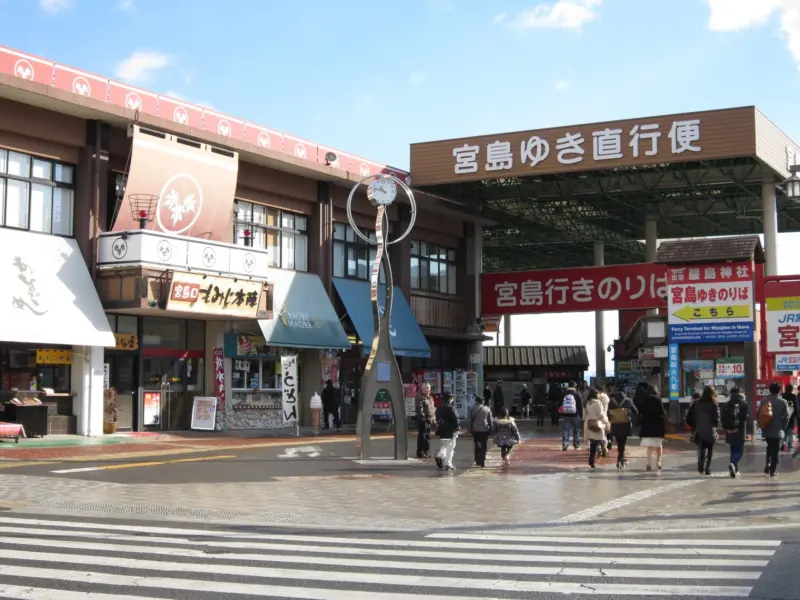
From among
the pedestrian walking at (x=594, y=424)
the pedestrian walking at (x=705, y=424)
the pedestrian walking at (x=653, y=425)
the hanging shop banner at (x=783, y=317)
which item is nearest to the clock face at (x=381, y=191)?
the pedestrian walking at (x=594, y=424)

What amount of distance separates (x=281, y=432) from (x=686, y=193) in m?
21.8

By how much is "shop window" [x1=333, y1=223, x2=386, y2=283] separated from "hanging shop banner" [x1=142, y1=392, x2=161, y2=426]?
1008 centimetres

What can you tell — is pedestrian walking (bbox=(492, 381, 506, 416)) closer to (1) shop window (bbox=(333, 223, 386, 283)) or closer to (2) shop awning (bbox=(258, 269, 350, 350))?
(2) shop awning (bbox=(258, 269, 350, 350))

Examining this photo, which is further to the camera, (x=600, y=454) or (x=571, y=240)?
(x=571, y=240)

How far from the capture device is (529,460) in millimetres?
23141

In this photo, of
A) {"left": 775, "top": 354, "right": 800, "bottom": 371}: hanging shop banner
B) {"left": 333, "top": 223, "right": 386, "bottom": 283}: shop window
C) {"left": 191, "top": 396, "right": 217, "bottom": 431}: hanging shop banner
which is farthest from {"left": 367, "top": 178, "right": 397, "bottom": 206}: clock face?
{"left": 333, "top": 223, "right": 386, "bottom": 283}: shop window

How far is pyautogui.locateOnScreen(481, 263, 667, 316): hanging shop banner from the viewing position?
4353 centimetres

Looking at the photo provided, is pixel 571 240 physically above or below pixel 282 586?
above

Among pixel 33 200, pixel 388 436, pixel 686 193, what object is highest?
pixel 686 193

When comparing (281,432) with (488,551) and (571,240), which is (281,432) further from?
(571,240)

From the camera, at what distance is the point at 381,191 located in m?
22.8

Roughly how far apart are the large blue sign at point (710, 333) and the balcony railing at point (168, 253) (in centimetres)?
1355

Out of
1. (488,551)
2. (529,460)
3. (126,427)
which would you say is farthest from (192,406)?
(488,551)

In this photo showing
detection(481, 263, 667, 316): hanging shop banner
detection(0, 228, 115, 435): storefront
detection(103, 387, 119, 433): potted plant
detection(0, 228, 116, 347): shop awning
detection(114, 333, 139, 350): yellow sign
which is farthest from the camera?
detection(481, 263, 667, 316): hanging shop banner
